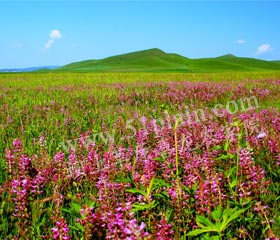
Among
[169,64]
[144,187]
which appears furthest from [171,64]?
[144,187]

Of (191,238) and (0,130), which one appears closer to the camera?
(191,238)

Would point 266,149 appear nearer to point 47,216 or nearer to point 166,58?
point 47,216

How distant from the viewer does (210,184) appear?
2.77 metres

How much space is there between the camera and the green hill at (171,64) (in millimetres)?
95000

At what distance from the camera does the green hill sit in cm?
9500

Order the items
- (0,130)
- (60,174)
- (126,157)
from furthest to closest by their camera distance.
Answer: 1. (0,130)
2. (126,157)
3. (60,174)

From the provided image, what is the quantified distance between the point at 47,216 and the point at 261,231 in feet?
6.25

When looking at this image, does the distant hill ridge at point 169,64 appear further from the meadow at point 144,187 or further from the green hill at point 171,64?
the meadow at point 144,187

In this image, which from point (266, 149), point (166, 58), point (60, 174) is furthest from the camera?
point (166, 58)

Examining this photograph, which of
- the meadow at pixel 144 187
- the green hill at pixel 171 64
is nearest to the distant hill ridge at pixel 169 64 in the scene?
the green hill at pixel 171 64

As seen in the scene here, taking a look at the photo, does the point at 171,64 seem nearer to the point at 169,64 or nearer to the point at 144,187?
the point at 169,64

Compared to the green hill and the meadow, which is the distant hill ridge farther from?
the meadow

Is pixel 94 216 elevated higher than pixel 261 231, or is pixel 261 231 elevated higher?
pixel 94 216

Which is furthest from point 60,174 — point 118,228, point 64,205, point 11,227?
point 118,228
